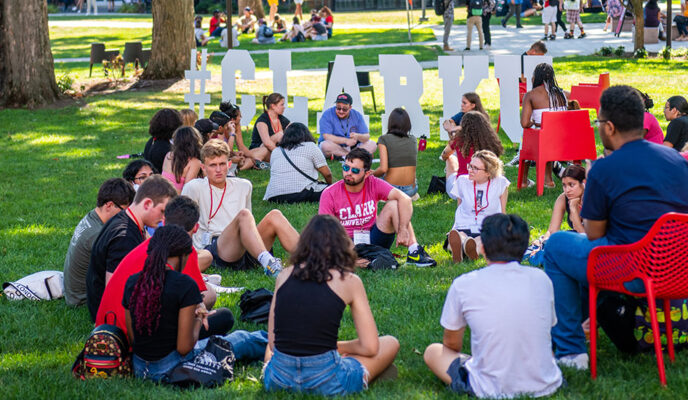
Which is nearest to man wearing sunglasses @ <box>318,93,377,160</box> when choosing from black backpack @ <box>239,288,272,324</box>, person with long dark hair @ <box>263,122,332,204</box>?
person with long dark hair @ <box>263,122,332,204</box>

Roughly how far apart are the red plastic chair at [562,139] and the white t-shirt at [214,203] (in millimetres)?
4067

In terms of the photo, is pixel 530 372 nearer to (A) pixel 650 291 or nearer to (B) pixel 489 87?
(A) pixel 650 291

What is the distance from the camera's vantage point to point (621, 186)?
4.81 metres

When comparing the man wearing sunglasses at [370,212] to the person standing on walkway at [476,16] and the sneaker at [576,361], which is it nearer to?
the sneaker at [576,361]

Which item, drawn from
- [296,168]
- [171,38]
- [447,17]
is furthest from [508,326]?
[447,17]

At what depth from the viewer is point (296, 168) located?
10.1 meters

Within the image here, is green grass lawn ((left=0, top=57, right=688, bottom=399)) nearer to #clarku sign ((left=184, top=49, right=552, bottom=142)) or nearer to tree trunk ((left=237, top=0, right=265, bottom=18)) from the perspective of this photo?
#clarku sign ((left=184, top=49, right=552, bottom=142))

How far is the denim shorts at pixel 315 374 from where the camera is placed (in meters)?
4.70

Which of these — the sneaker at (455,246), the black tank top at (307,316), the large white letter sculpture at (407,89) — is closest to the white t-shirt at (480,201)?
the sneaker at (455,246)

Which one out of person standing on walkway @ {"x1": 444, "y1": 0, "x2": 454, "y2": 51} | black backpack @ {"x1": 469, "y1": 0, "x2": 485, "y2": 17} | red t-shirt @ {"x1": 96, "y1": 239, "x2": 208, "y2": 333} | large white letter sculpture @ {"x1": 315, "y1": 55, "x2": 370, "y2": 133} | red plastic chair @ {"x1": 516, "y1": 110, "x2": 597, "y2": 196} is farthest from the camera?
person standing on walkway @ {"x1": 444, "y1": 0, "x2": 454, "y2": 51}

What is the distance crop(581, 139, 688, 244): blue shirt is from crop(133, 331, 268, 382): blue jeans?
89.2 inches

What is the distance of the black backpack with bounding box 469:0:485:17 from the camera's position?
83.4ft

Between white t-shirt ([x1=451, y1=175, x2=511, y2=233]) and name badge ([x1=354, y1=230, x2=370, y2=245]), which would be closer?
name badge ([x1=354, y1=230, x2=370, y2=245])

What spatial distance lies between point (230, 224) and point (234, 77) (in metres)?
7.84
